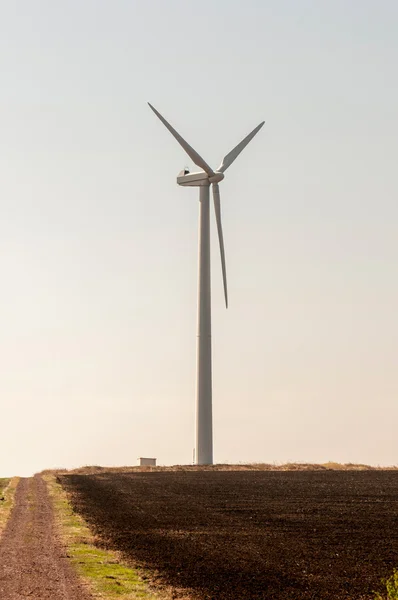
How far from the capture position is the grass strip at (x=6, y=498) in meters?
43.6

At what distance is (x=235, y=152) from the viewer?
10519 cm

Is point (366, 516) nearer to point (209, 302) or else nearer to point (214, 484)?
point (214, 484)

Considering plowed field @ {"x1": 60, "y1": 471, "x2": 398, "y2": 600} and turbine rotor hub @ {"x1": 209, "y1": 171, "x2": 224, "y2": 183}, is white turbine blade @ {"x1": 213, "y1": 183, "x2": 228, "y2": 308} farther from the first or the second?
plowed field @ {"x1": 60, "y1": 471, "x2": 398, "y2": 600}

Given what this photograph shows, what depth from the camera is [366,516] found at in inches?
1785

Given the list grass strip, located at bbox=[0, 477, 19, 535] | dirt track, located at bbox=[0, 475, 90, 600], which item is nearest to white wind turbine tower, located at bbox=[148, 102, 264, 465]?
grass strip, located at bbox=[0, 477, 19, 535]

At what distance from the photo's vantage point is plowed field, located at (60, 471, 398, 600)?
26.0 metres

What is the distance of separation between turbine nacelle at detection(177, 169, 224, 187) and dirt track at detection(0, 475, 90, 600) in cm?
5864

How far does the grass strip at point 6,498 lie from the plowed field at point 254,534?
342 centimetres

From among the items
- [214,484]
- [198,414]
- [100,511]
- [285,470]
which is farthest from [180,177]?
[100,511]

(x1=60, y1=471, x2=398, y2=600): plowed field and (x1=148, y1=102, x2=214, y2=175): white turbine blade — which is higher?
(x1=148, y1=102, x2=214, y2=175): white turbine blade

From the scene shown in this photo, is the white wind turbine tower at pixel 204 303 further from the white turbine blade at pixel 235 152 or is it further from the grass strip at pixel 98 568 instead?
the grass strip at pixel 98 568

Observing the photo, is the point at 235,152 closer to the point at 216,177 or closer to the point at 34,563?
the point at 216,177

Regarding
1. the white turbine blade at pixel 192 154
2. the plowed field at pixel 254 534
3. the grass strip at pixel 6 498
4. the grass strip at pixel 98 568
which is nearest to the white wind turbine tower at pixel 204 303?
the white turbine blade at pixel 192 154

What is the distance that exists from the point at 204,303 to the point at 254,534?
60449 millimetres
